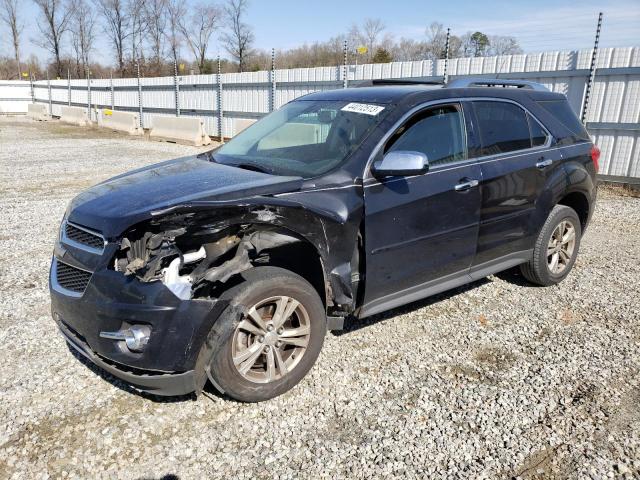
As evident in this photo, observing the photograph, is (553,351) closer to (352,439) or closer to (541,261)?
(541,261)

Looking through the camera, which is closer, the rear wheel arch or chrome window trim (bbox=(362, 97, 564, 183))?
chrome window trim (bbox=(362, 97, 564, 183))

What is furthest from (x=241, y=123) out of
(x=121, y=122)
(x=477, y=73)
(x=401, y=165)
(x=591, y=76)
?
(x=401, y=165)

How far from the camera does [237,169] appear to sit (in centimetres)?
362

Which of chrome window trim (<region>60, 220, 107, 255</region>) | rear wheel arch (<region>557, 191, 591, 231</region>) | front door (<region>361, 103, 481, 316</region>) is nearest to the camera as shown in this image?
chrome window trim (<region>60, 220, 107, 255</region>)

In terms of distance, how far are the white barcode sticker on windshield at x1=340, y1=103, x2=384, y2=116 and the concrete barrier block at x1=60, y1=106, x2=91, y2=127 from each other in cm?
2760

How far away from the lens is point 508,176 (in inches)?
164

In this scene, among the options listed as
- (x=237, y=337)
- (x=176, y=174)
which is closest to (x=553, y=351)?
(x=237, y=337)

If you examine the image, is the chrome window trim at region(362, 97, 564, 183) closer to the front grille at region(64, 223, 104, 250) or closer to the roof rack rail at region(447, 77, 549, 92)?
the roof rack rail at region(447, 77, 549, 92)

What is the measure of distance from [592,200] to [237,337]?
13.7 feet

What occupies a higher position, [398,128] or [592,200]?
[398,128]

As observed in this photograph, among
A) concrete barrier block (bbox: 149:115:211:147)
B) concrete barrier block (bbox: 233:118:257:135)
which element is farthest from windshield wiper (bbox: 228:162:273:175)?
concrete barrier block (bbox: 149:115:211:147)

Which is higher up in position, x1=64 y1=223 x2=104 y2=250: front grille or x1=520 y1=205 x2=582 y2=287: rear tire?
x1=64 y1=223 x2=104 y2=250: front grille

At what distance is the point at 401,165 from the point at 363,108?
2.56 ft

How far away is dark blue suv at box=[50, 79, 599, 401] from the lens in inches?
106
